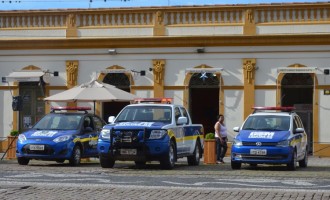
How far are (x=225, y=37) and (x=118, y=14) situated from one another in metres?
4.85

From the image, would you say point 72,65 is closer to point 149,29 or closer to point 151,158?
point 149,29

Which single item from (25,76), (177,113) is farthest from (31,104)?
(177,113)

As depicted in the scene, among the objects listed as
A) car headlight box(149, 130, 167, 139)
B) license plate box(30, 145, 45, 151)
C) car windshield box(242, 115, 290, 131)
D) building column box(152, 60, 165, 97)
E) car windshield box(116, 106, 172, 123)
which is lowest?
license plate box(30, 145, 45, 151)

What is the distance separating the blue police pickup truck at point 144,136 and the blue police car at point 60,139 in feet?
5.11

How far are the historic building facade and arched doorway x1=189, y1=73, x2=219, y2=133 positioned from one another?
4 centimetres

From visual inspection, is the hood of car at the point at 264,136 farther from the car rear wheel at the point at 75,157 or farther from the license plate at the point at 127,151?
the car rear wheel at the point at 75,157

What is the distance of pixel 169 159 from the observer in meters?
20.9

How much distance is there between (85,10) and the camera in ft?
113

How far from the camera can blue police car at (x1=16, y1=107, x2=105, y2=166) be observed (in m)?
22.4

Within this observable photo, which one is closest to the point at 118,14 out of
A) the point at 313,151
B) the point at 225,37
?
the point at 225,37

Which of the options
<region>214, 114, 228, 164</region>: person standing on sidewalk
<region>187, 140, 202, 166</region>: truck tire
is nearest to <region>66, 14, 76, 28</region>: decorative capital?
<region>214, 114, 228, 164</region>: person standing on sidewalk

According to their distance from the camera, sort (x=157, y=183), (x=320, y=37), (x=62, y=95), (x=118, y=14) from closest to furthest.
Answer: (x=157, y=183) → (x=62, y=95) → (x=320, y=37) → (x=118, y=14)

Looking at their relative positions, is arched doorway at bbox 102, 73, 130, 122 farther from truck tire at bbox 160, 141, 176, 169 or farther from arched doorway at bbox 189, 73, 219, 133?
truck tire at bbox 160, 141, 176, 169

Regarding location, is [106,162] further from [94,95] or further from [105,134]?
[94,95]
